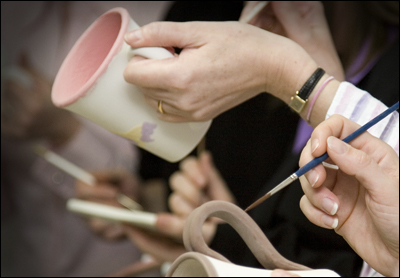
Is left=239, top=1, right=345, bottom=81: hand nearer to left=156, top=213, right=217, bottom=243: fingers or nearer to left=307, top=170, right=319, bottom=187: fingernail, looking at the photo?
left=307, top=170, right=319, bottom=187: fingernail

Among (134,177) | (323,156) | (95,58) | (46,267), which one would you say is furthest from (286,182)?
(46,267)

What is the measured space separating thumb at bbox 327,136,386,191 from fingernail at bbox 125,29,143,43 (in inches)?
8.7

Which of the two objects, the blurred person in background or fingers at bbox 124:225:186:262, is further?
the blurred person in background

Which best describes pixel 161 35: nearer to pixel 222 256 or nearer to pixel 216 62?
pixel 216 62

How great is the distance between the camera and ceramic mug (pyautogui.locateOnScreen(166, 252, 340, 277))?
241 mm

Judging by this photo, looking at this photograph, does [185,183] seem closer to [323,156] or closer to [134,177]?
[134,177]

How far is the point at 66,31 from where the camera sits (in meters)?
0.74

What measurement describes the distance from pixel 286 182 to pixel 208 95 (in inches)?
6.3

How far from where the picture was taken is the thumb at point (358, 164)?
25 centimetres

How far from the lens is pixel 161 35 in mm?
391

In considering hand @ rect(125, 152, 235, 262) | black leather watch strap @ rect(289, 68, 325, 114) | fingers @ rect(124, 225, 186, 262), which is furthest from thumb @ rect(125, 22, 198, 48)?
fingers @ rect(124, 225, 186, 262)

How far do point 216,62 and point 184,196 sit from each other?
33cm

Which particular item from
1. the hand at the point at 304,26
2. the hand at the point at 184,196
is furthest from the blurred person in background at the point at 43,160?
the hand at the point at 304,26

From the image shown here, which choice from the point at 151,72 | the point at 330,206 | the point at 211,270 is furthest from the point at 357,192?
the point at 151,72
